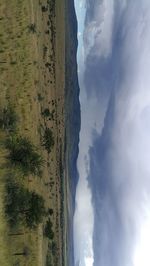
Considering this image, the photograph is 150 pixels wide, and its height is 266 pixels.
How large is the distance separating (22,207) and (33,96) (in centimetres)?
1668

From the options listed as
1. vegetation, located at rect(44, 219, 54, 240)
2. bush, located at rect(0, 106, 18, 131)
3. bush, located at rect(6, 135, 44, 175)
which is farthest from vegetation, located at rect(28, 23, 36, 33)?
vegetation, located at rect(44, 219, 54, 240)

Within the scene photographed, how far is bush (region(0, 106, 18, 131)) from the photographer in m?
87.8

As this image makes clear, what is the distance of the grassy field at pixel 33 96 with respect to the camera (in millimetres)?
88750

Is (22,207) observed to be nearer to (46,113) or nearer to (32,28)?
(46,113)

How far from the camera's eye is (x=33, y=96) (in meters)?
95.0

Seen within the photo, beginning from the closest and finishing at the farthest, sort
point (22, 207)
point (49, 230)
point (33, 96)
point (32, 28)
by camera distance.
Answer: point (22, 207) < point (32, 28) < point (33, 96) < point (49, 230)

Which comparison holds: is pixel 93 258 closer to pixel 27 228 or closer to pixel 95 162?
pixel 95 162

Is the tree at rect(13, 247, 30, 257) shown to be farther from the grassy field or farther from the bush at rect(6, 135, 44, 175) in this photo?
the bush at rect(6, 135, 44, 175)

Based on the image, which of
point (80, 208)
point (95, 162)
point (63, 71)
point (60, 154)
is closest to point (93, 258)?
point (80, 208)

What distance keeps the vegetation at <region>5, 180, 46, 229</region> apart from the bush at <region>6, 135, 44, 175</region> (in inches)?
107

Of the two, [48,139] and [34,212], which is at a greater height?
[48,139]

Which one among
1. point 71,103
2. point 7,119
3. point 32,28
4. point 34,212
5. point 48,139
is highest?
point 32,28

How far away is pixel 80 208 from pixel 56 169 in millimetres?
35084

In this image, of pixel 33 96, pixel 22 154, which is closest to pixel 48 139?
pixel 33 96
